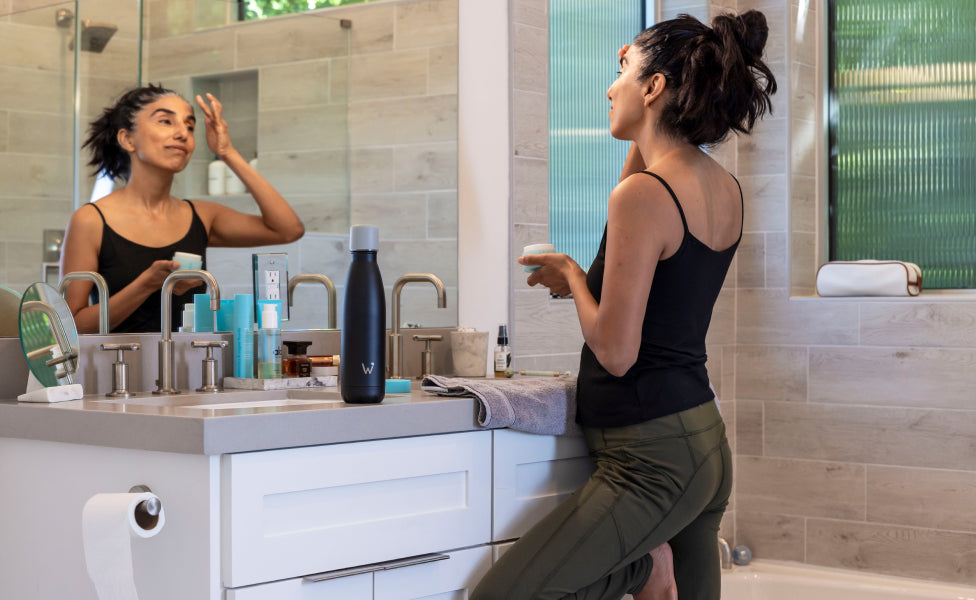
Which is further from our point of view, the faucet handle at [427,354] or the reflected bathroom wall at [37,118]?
the faucet handle at [427,354]

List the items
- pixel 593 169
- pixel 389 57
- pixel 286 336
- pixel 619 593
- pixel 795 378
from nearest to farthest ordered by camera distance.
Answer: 1. pixel 619 593
2. pixel 286 336
3. pixel 389 57
4. pixel 593 169
5. pixel 795 378

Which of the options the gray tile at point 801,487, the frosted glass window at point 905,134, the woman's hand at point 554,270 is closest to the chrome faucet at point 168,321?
the woman's hand at point 554,270

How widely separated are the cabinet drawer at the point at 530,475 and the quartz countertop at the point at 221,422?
0.38ft

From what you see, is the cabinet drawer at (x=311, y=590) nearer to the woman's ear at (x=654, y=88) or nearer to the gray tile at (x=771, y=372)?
the woman's ear at (x=654, y=88)

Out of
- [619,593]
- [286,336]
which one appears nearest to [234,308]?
[286,336]

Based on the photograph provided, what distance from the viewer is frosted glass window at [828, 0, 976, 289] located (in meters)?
3.46

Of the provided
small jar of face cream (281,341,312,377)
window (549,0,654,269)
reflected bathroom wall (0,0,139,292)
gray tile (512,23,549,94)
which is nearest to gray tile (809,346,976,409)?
window (549,0,654,269)

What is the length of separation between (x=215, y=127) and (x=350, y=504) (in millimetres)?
956

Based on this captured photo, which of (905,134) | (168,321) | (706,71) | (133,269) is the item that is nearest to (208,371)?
(168,321)

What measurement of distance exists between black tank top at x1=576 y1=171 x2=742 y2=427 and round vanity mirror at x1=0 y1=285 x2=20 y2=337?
105cm

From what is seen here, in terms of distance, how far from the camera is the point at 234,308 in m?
2.20

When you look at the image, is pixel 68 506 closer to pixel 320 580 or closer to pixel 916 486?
pixel 320 580

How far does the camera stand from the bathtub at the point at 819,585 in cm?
318

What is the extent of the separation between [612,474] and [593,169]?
4.66 ft
